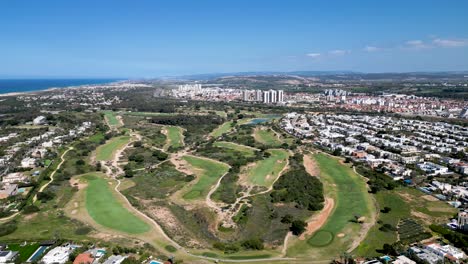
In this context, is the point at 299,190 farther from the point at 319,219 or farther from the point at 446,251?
the point at 446,251

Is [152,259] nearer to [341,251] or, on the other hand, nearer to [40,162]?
[341,251]

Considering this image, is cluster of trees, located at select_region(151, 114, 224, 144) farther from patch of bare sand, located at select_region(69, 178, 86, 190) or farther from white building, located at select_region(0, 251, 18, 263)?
white building, located at select_region(0, 251, 18, 263)

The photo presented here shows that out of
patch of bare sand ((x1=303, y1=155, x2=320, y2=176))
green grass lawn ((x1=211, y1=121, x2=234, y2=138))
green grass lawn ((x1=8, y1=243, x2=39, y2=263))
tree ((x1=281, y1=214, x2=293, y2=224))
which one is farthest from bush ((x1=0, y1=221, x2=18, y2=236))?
green grass lawn ((x1=211, y1=121, x2=234, y2=138))

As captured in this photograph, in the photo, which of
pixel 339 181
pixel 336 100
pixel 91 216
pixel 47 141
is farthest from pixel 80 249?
pixel 336 100

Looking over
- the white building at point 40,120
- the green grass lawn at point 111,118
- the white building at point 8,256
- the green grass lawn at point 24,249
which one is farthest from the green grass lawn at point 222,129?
the white building at point 8,256

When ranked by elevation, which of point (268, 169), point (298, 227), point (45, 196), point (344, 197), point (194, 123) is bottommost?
point (344, 197)

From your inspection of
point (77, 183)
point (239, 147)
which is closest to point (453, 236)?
point (77, 183)
